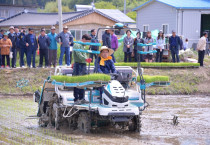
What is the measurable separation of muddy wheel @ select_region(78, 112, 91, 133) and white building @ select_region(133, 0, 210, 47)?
76.4ft

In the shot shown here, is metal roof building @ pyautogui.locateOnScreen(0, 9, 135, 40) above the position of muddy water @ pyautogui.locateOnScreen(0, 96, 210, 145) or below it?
above

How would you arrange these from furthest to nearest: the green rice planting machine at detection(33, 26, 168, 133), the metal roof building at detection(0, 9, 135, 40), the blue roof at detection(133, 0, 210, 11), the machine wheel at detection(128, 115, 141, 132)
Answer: the metal roof building at detection(0, 9, 135, 40), the blue roof at detection(133, 0, 210, 11), the machine wheel at detection(128, 115, 141, 132), the green rice planting machine at detection(33, 26, 168, 133)

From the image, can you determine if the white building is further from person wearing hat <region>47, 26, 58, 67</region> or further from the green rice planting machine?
the green rice planting machine

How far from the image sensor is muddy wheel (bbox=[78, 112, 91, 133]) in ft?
37.7

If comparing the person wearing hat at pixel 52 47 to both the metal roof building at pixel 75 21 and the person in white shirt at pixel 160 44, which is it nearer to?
the person in white shirt at pixel 160 44

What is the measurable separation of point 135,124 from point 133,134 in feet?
1.13

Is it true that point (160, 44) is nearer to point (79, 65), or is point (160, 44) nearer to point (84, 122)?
point (79, 65)

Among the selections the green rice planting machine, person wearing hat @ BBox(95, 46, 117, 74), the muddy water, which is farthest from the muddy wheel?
person wearing hat @ BBox(95, 46, 117, 74)

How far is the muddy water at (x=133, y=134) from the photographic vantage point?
10.6 m

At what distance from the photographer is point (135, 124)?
11953 mm

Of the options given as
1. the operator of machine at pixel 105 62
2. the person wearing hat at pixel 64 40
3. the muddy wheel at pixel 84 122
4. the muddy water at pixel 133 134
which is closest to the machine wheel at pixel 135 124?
the muddy water at pixel 133 134

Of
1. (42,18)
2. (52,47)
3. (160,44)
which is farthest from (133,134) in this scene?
(42,18)

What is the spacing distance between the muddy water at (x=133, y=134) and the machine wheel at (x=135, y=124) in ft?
0.61

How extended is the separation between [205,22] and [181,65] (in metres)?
15.9
